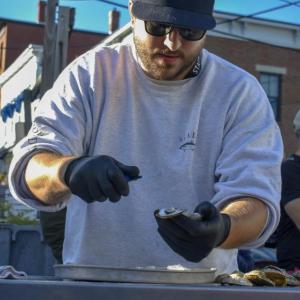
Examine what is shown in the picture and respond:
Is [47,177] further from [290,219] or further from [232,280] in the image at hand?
[290,219]

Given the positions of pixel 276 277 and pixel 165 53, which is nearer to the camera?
pixel 276 277

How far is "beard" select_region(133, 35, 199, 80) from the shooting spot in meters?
2.33

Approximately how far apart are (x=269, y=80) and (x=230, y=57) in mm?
1806

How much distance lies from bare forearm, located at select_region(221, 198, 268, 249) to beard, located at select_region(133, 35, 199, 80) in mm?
459

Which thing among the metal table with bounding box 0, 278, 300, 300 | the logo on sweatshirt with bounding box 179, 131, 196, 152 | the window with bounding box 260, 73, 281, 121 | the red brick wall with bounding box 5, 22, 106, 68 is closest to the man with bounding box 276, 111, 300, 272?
the logo on sweatshirt with bounding box 179, 131, 196, 152

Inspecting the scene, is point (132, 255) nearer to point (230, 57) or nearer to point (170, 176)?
point (170, 176)

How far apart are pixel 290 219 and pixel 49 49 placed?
10930 millimetres

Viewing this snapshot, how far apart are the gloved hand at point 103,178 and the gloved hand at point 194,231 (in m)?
0.11

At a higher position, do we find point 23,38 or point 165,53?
point 23,38

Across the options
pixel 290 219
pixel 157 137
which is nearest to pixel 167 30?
pixel 157 137

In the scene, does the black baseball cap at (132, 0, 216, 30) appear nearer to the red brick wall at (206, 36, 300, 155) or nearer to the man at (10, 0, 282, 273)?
the man at (10, 0, 282, 273)

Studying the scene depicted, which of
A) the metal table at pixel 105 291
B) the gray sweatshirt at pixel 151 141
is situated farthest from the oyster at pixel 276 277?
the metal table at pixel 105 291

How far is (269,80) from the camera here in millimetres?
24875

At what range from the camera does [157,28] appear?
2.28 meters
